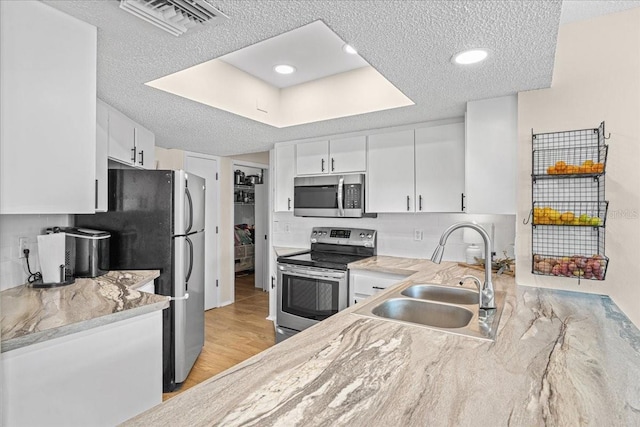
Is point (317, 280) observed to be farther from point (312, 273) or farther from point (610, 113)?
point (610, 113)

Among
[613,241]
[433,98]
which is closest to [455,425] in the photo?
[613,241]

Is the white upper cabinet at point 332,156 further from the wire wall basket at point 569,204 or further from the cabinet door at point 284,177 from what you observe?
the wire wall basket at point 569,204

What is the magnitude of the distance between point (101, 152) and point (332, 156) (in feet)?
6.54

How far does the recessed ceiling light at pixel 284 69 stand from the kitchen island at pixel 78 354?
6.17 feet

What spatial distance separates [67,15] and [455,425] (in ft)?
6.22

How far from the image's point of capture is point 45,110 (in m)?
1.30

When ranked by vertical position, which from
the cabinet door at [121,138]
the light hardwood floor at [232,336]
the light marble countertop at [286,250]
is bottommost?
the light hardwood floor at [232,336]

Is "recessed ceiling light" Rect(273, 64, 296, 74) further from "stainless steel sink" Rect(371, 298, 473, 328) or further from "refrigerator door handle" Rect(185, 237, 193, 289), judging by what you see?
"stainless steel sink" Rect(371, 298, 473, 328)

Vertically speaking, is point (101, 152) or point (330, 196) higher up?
point (101, 152)

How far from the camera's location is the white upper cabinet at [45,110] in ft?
3.94

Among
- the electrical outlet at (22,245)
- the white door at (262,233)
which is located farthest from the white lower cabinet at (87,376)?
the white door at (262,233)

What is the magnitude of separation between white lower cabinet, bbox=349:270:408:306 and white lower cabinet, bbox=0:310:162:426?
1.65m

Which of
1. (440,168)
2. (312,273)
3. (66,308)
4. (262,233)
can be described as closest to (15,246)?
(66,308)

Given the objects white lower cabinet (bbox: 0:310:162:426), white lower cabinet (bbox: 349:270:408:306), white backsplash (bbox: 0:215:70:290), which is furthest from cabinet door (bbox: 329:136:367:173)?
white backsplash (bbox: 0:215:70:290)
